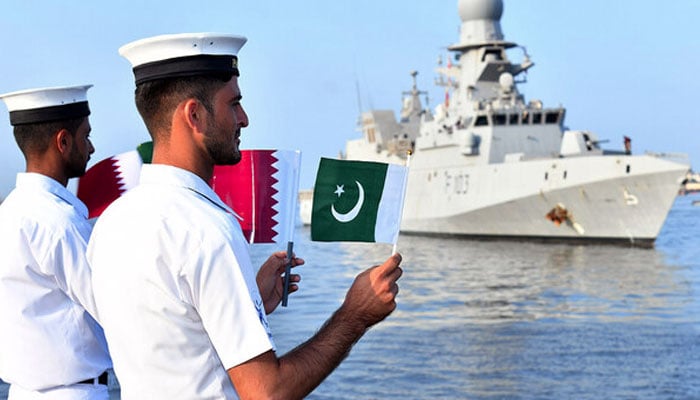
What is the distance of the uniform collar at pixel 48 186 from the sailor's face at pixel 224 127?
42.9 inches

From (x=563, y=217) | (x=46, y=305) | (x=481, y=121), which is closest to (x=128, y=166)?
(x=46, y=305)

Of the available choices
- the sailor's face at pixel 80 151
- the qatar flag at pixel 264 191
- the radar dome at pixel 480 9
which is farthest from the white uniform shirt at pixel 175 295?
the radar dome at pixel 480 9

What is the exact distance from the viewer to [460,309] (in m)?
15.3

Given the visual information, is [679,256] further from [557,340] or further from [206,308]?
[206,308]

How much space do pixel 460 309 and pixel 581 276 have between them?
5.89 meters

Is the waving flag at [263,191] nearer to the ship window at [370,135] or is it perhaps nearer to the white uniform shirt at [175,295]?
the white uniform shirt at [175,295]

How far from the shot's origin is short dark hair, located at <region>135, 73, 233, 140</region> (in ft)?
6.35

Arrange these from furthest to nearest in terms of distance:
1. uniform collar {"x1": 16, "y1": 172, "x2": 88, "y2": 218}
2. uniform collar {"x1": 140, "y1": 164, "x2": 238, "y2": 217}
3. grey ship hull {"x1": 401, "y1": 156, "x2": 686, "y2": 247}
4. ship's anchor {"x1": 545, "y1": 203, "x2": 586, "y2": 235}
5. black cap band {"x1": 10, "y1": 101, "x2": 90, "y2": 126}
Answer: ship's anchor {"x1": 545, "y1": 203, "x2": 586, "y2": 235}, grey ship hull {"x1": 401, "y1": 156, "x2": 686, "y2": 247}, black cap band {"x1": 10, "y1": 101, "x2": 90, "y2": 126}, uniform collar {"x1": 16, "y1": 172, "x2": 88, "y2": 218}, uniform collar {"x1": 140, "y1": 164, "x2": 238, "y2": 217}

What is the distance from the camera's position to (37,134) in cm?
306

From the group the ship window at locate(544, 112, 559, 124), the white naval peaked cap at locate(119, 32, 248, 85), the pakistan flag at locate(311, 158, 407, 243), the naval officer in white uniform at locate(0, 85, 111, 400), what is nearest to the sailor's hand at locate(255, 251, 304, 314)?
the pakistan flag at locate(311, 158, 407, 243)

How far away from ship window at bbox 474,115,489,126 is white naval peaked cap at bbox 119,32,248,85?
32.8 meters

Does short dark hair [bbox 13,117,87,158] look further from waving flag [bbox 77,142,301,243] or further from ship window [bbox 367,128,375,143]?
ship window [bbox 367,128,375,143]

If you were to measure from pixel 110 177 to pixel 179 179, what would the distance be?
2.07 m

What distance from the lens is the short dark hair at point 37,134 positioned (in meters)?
3.05
